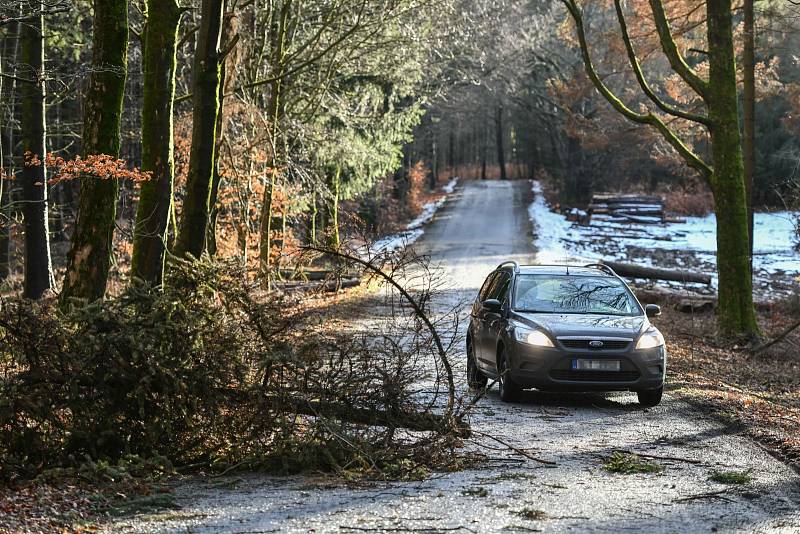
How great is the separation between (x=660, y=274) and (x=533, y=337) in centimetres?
1828

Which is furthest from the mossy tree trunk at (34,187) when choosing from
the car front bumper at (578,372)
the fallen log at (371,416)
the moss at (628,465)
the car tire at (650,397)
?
the moss at (628,465)

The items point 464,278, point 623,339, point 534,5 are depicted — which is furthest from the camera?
point 534,5

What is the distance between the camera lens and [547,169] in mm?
67188

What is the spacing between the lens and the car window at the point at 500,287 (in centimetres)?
1420

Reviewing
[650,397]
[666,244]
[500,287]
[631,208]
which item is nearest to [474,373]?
[500,287]

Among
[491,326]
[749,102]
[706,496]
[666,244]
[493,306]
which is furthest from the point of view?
[666,244]

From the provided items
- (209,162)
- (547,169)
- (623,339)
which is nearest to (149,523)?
(623,339)

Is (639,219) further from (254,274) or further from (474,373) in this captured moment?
(254,274)

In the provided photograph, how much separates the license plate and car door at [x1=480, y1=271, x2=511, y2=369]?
133cm

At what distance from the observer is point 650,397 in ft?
41.6

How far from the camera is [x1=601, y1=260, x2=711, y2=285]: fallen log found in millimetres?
29500

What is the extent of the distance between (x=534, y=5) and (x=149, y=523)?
5361cm

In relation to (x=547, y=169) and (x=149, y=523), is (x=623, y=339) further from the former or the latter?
(x=547, y=169)

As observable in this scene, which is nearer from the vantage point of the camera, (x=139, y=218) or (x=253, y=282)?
(x=253, y=282)
